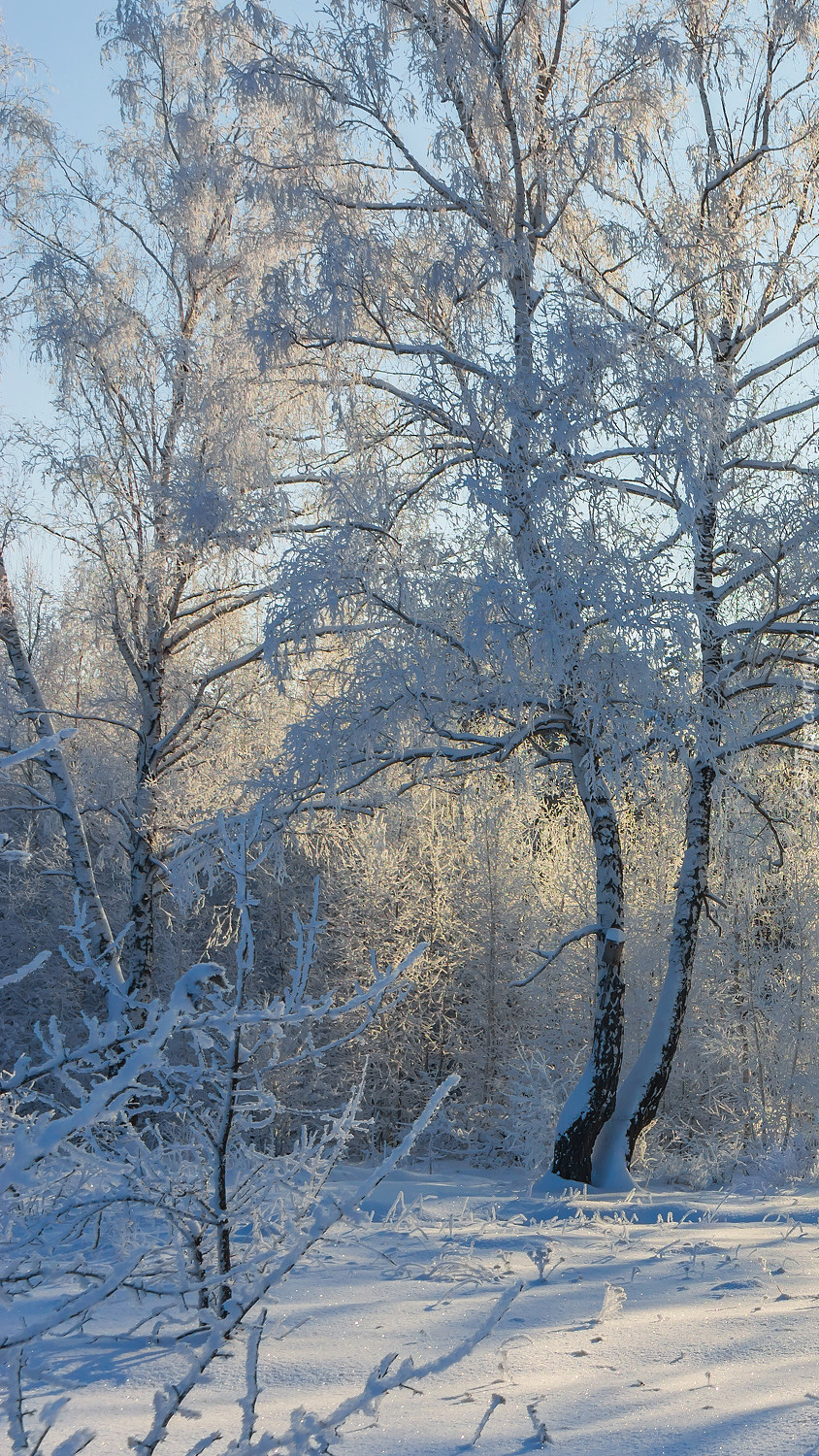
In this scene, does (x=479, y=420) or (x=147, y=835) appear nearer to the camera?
(x=479, y=420)

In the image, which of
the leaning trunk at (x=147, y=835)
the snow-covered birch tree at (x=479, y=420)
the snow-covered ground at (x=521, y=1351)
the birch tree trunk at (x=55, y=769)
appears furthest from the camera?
the leaning trunk at (x=147, y=835)

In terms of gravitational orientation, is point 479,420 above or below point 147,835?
above

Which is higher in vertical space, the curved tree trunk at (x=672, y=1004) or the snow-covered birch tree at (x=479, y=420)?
the snow-covered birch tree at (x=479, y=420)

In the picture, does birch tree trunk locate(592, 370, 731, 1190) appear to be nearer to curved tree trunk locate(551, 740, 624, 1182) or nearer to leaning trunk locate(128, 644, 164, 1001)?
curved tree trunk locate(551, 740, 624, 1182)

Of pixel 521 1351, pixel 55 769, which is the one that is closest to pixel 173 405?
pixel 55 769

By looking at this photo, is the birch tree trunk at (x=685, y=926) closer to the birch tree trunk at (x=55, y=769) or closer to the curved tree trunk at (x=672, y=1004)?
the curved tree trunk at (x=672, y=1004)

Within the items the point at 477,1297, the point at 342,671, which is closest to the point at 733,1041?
the point at 342,671

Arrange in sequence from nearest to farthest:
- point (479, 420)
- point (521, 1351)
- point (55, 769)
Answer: point (521, 1351), point (479, 420), point (55, 769)

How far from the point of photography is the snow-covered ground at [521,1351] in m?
2.15

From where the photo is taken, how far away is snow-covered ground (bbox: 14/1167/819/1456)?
215cm

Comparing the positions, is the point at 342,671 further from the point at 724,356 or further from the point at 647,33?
the point at 647,33

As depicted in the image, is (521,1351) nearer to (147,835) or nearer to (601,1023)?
(601,1023)

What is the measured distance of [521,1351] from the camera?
2.76 metres

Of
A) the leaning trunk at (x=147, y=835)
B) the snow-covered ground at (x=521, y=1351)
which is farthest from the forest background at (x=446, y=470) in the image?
the snow-covered ground at (x=521, y=1351)
